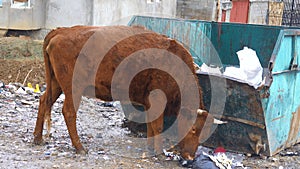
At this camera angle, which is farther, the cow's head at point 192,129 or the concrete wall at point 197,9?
the concrete wall at point 197,9

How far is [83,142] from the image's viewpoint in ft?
23.3

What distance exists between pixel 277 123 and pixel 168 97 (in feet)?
5.17

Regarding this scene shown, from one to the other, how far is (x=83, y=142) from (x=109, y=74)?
46.2 inches

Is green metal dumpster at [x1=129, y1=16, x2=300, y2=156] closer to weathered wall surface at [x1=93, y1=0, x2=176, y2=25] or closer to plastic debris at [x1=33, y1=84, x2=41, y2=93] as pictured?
plastic debris at [x1=33, y1=84, x2=41, y2=93]

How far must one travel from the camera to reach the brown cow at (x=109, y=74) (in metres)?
6.43

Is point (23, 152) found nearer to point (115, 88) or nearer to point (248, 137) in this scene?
point (115, 88)

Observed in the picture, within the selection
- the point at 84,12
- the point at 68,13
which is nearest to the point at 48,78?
the point at 84,12

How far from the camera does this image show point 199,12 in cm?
2027

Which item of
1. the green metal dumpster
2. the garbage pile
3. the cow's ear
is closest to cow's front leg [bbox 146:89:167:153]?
the garbage pile

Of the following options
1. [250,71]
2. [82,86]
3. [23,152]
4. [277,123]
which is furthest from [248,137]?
[23,152]

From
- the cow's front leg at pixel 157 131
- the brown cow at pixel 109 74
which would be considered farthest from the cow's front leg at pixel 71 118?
the cow's front leg at pixel 157 131

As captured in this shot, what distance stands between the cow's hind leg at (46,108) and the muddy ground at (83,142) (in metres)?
0.15

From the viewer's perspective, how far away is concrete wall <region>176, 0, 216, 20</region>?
1995 cm

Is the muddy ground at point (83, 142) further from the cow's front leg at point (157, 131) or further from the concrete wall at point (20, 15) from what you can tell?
the concrete wall at point (20, 15)
